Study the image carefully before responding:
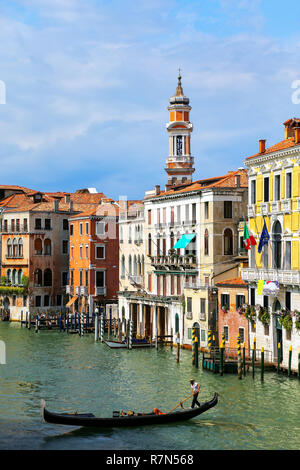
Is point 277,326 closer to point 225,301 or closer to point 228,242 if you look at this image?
point 225,301

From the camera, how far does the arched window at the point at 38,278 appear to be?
7731 centimetres

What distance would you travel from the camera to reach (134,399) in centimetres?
3600

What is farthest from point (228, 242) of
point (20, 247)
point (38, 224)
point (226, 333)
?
point (20, 247)

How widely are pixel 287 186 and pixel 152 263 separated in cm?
2170

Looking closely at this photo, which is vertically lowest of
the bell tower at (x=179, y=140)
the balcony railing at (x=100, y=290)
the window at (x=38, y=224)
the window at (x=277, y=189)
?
the balcony railing at (x=100, y=290)

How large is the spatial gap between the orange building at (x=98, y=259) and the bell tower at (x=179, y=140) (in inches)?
326

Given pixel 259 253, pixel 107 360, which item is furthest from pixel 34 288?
pixel 259 253

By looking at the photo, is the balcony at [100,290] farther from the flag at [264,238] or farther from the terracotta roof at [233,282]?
the flag at [264,238]

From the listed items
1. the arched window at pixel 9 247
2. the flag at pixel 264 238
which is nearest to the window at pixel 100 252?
the arched window at pixel 9 247

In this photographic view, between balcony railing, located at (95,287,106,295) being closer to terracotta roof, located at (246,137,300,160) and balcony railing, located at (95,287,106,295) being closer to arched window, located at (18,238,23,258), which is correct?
arched window, located at (18,238,23,258)

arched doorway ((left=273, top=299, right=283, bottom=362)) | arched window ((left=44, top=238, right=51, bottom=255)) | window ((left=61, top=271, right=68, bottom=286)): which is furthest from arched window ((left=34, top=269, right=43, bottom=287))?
arched doorway ((left=273, top=299, right=283, bottom=362))

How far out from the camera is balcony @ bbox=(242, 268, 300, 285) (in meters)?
40.0

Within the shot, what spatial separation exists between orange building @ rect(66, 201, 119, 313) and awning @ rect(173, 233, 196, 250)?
53.8ft

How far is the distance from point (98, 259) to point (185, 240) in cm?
1759
